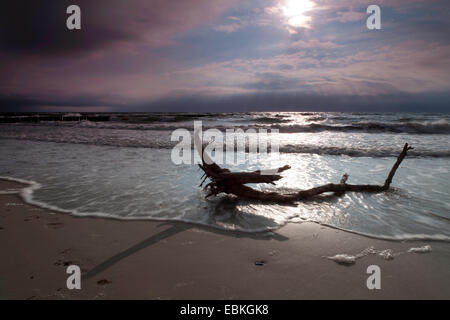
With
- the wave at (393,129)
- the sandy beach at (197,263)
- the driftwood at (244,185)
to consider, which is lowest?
the sandy beach at (197,263)

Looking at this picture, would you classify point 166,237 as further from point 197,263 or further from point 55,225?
point 55,225

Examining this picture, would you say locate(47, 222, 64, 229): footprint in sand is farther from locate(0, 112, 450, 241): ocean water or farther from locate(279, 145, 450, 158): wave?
locate(279, 145, 450, 158): wave

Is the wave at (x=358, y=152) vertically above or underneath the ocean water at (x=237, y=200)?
above

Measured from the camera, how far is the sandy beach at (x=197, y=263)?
2.17 metres

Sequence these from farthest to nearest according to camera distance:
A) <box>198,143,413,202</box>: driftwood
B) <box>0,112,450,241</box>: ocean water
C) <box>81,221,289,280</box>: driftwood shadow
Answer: <box>198,143,413,202</box>: driftwood < <box>0,112,450,241</box>: ocean water < <box>81,221,289,280</box>: driftwood shadow

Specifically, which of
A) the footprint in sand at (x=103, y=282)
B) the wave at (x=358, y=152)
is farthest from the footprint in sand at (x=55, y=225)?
the wave at (x=358, y=152)

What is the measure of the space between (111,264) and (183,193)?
2.55 metres

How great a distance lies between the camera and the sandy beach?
217 centimetres

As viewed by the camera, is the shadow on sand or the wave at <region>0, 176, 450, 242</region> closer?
the shadow on sand

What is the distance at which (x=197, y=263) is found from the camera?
8.52ft

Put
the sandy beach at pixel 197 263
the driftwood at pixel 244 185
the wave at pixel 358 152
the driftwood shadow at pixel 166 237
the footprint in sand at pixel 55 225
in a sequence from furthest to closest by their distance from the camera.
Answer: the wave at pixel 358 152 → the driftwood at pixel 244 185 → the footprint in sand at pixel 55 225 → the driftwood shadow at pixel 166 237 → the sandy beach at pixel 197 263

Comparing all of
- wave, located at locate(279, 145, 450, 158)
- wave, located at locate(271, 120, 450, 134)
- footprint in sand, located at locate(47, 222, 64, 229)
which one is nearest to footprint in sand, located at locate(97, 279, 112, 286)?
footprint in sand, located at locate(47, 222, 64, 229)

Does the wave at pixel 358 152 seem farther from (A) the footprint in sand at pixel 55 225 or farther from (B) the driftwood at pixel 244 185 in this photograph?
(A) the footprint in sand at pixel 55 225

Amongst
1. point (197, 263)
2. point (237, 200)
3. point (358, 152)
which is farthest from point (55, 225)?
point (358, 152)
